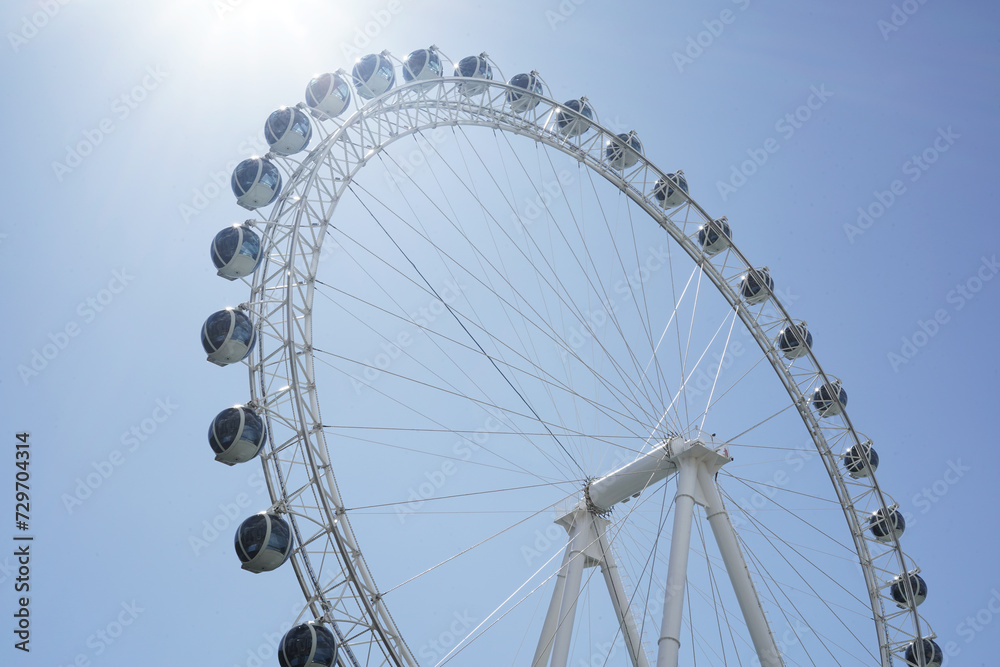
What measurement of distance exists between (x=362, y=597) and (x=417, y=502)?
1981 mm

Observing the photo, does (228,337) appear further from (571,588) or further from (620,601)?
(620,601)

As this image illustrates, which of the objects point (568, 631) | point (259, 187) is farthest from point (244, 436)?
point (568, 631)

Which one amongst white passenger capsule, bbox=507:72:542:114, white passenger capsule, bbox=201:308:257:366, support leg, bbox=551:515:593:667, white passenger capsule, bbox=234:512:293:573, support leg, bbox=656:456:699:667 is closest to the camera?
white passenger capsule, bbox=234:512:293:573

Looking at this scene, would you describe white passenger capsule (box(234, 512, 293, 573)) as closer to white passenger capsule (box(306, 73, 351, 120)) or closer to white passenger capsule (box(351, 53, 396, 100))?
white passenger capsule (box(306, 73, 351, 120))

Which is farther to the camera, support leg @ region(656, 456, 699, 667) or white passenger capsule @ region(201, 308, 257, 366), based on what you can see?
support leg @ region(656, 456, 699, 667)

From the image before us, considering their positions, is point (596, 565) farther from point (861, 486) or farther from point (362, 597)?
point (861, 486)

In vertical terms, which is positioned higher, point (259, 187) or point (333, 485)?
point (259, 187)

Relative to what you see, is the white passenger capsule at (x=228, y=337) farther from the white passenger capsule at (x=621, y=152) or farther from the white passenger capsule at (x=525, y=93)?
the white passenger capsule at (x=621, y=152)

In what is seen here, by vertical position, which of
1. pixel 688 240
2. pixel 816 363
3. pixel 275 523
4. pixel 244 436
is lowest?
A: pixel 275 523

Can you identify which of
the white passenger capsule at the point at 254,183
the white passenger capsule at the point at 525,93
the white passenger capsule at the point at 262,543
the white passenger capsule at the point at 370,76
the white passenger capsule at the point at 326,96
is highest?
the white passenger capsule at the point at 525,93

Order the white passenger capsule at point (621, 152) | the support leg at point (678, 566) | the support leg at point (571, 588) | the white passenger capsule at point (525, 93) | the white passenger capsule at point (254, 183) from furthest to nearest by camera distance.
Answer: the white passenger capsule at point (621, 152) < the white passenger capsule at point (525, 93) < the support leg at point (571, 588) < the white passenger capsule at point (254, 183) < the support leg at point (678, 566)

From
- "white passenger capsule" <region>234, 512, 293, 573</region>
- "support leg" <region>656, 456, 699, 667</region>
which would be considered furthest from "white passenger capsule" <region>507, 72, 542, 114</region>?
"white passenger capsule" <region>234, 512, 293, 573</region>

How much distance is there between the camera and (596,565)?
1847 centimetres

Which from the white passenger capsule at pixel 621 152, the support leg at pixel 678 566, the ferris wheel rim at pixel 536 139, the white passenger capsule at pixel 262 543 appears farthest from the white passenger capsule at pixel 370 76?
the support leg at pixel 678 566
